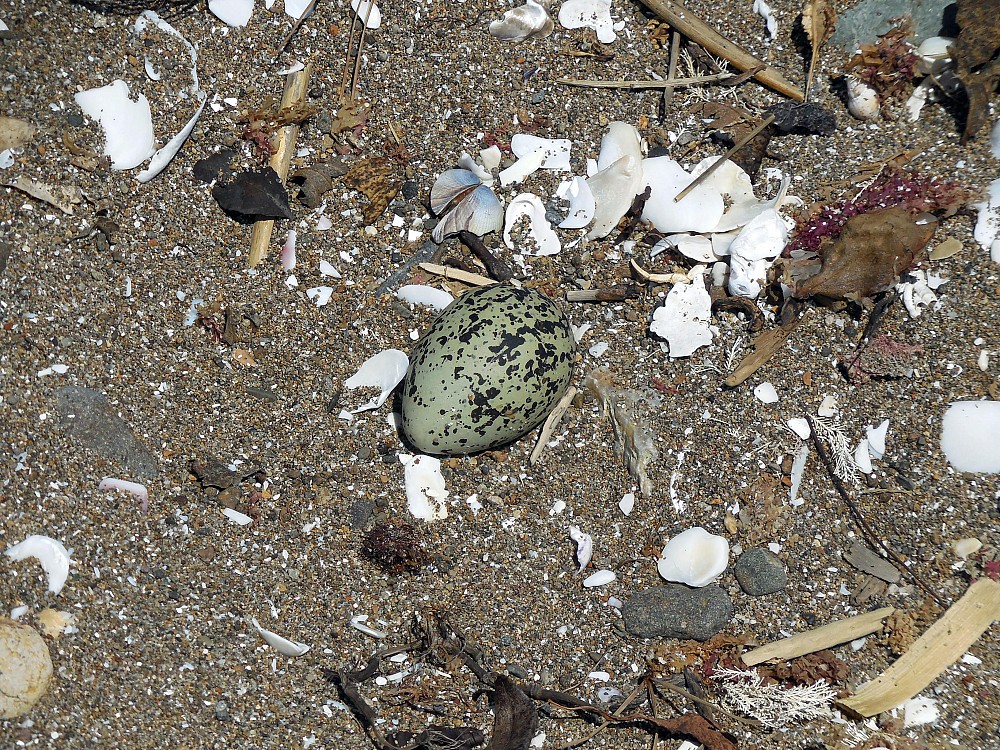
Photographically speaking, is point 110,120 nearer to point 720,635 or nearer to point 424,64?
point 424,64

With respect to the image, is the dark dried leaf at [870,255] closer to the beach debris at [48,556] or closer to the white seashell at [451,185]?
the white seashell at [451,185]

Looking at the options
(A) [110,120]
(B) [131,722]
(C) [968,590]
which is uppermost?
(A) [110,120]

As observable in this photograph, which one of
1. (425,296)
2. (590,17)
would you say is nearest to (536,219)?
(425,296)

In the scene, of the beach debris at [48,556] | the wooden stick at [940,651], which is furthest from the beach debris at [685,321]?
the beach debris at [48,556]

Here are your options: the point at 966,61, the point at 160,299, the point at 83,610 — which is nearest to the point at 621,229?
the point at 966,61

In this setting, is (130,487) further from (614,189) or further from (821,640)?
(821,640)

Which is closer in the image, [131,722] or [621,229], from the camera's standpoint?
[131,722]
